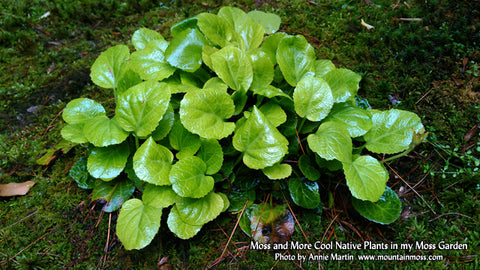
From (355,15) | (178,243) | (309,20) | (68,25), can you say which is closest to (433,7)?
(355,15)

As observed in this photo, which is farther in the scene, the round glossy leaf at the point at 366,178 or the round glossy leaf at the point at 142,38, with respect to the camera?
the round glossy leaf at the point at 142,38

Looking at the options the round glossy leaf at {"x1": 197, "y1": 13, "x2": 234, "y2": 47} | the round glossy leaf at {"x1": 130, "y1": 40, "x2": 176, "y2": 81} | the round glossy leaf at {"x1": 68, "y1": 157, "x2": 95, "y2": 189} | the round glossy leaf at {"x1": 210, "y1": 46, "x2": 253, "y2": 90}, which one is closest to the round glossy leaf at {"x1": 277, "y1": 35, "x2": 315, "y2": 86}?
the round glossy leaf at {"x1": 210, "y1": 46, "x2": 253, "y2": 90}

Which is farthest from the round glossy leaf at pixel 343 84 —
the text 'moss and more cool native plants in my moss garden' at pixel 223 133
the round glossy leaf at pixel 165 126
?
the round glossy leaf at pixel 165 126

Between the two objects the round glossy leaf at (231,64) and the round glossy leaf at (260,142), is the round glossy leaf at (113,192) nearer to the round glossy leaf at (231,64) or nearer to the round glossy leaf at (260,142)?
the round glossy leaf at (260,142)

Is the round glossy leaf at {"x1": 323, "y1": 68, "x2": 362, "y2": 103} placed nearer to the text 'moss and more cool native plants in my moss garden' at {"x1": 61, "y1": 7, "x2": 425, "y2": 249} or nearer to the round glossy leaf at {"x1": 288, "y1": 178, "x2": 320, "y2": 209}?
the text 'moss and more cool native plants in my moss garden' at {"x1": 61, "y1": 7, "x2": 425, "y2": 249}

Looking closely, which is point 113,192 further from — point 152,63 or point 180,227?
point 152,63

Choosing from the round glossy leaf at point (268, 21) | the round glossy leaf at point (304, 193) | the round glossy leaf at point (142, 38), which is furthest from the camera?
the round glossy leaf at point (268, 21)

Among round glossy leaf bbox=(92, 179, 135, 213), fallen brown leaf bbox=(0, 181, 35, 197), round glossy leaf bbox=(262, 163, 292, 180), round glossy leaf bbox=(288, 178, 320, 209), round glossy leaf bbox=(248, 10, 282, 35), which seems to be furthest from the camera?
round glossy leaf bbox=(248, 10, 282, 35)
